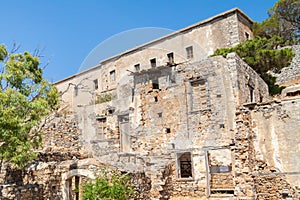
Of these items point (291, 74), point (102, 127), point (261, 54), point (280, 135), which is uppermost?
point (291, 74)

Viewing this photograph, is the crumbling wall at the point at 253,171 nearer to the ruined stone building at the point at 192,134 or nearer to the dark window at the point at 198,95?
the ruined stone building at the point at 192,134

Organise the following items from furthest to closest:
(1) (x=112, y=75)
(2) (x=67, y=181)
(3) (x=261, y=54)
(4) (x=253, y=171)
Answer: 1. (1) (x=112, y=75)
2. (3) (x=261, y=54)
3. (2) (x=67, y=181)
4. (4) (x=253, y=171)

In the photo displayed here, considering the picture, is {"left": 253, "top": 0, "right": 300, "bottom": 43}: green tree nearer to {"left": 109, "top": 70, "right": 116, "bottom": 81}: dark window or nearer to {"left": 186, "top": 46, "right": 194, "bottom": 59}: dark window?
{"left": 186, "top": 46, "right": 194, "bottom": 59}: dark window

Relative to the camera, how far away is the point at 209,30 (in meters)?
20.7

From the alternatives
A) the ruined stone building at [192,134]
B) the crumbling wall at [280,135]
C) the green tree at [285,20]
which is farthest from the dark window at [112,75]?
the crumbling wall at [280,135]

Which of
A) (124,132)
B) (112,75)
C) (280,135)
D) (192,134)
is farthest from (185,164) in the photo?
(112,75)

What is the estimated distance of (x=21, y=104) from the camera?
9781mm

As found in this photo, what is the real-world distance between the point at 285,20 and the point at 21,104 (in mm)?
26084

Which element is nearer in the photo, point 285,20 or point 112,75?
point 112,75

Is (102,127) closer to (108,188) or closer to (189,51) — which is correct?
(189,51)

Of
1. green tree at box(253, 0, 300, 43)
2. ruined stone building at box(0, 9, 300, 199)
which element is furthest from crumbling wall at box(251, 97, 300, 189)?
green tree at box(253, 0, 300, 43)

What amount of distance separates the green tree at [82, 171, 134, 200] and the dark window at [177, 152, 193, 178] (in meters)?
3.53

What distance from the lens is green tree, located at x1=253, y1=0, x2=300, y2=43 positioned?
89.4ft

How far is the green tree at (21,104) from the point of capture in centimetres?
938
